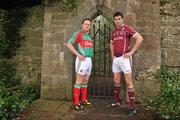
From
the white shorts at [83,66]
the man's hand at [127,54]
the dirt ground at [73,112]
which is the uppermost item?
the man's hand at [127,54]

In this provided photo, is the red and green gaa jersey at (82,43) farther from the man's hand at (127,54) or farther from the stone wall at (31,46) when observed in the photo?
the stone wall at (31,46)

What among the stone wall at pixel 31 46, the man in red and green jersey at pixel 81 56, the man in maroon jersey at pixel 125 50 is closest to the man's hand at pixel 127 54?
the man in maroon jersey at pixel 125 50

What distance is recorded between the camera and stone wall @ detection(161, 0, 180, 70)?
780 cm

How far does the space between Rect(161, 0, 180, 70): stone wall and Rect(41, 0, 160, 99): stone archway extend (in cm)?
77

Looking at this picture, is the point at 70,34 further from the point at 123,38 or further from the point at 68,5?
the point at 123,38

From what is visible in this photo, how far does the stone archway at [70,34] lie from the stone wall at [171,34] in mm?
770

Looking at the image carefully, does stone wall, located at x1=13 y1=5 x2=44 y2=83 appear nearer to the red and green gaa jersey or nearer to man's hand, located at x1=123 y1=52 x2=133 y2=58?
the red and green gaa jersey

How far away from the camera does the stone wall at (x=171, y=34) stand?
7801 mm

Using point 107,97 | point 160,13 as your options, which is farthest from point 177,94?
point 160,13

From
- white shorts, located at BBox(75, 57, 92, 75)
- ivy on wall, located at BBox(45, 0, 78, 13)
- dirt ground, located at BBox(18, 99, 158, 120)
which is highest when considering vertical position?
ivy on wall, located at BBox(45, 0, 78, 13)

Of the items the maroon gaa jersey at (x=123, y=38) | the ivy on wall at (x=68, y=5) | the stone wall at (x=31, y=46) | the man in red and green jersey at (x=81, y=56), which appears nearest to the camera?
the maroon gaa jersey at (x=123, y=38)

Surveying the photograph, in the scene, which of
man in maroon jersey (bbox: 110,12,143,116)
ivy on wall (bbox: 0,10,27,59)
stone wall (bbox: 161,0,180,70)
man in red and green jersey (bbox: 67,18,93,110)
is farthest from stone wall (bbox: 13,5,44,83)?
stone wall (bbox: 161,0,180,70)

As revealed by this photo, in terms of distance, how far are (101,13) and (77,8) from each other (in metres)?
0.56

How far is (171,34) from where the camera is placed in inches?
310
